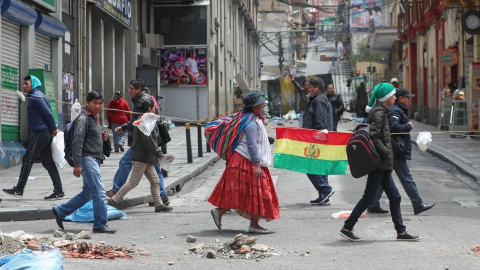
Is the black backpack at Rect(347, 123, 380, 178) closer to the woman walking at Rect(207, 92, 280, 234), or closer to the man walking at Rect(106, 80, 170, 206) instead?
the woman walking at Rect(207, 92, 280, 234)

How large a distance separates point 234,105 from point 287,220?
4168 centimetres

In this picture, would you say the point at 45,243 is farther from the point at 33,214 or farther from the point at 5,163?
the point at 5,163

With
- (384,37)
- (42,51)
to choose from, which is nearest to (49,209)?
(42,51)

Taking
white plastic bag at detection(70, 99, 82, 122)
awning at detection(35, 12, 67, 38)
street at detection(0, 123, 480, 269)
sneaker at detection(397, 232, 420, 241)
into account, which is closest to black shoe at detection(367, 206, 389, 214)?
street at detection(0, 123, 480, 269)

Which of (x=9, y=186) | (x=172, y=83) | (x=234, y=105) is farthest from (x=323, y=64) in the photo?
(x=9, y=186)

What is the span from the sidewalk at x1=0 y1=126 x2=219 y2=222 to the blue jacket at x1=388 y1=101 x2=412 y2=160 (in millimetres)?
4038

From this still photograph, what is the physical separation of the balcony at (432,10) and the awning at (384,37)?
15.0 meters

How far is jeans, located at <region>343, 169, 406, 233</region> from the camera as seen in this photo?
8.45 m

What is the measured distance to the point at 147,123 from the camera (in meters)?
10.8

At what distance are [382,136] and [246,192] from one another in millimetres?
1578

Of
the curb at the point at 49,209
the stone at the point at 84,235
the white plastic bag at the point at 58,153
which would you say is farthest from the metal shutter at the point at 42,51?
the stone at the point at 84,235

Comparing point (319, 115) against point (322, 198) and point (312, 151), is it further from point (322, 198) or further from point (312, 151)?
point (322, 198)

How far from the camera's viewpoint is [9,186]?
518 inches

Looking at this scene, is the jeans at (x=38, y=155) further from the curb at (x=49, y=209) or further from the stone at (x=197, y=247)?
the stone at (x=197, y=247)
